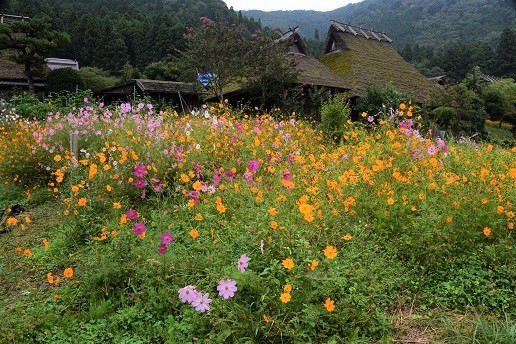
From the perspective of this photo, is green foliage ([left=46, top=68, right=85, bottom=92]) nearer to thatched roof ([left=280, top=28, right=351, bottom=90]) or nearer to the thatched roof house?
the thatched roof house

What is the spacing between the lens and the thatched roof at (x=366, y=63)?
1936cm

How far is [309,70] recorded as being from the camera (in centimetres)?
1792

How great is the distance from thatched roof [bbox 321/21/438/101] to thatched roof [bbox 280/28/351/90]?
2.74ft

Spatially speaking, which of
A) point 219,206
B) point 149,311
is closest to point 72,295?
point 149,311

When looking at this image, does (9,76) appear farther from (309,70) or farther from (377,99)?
(377,99)

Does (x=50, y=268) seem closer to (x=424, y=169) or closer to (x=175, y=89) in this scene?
(x=424, y=169)

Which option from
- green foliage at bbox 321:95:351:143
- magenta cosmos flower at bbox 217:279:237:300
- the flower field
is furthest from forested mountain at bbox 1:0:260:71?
magenta cosmos flower at bbox 217:279:237:300

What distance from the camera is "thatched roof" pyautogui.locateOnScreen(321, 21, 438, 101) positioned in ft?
63.5

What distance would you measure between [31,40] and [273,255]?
1881 cm

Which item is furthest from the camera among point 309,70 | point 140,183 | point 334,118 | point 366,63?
point 366,63

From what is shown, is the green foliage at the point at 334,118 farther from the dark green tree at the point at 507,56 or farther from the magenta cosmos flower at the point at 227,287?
the dark green tree at the point at 507,56

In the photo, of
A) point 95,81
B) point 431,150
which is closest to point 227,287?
point 431,150

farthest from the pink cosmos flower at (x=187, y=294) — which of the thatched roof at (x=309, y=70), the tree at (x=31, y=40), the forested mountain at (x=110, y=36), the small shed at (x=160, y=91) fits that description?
the forested mountain at (x=110, y=36)

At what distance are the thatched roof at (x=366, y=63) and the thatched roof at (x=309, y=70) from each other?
2.74ft
